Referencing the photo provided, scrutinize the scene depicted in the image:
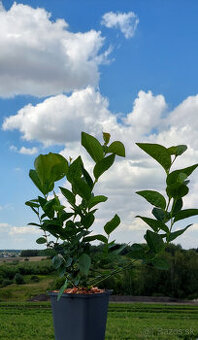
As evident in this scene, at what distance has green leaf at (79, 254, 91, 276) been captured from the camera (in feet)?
3.67

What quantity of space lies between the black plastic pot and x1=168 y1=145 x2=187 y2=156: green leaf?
0.54 m

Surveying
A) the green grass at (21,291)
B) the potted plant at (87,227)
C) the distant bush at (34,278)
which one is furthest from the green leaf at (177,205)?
the distant bush at (34,278)

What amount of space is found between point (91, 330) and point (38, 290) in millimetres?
26737

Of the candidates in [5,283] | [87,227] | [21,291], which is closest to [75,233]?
[87,227]

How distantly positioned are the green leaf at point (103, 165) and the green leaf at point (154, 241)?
10.3 inches

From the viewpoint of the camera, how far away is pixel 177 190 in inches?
47.4

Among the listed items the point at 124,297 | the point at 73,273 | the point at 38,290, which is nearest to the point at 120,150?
the point at 73,273

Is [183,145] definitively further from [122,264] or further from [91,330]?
[91,330]

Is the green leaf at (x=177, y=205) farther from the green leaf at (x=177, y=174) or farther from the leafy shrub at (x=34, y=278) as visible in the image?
the leafy shrub at (x=34, y=278)

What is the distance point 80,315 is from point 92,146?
1.86ft

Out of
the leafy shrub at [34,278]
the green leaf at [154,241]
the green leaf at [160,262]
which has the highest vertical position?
the green leaf at [154,241]

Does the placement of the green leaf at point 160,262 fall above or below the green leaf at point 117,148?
below

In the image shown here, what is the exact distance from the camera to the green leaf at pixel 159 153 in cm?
119

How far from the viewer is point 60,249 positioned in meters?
1.27
